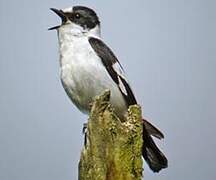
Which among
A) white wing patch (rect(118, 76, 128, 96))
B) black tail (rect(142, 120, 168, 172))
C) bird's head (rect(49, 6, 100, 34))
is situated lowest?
black tail (rect(142, 120, 168, 172))

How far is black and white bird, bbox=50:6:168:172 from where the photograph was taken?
6578 mm

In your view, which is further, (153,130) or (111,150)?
(153,130)

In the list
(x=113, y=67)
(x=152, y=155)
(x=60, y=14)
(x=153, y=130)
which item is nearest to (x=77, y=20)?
(x=60, y=14)

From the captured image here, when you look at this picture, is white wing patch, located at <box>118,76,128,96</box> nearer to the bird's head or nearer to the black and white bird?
the black and white bird

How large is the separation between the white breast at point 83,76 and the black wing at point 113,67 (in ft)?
0.20

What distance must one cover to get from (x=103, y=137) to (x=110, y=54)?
2795mm

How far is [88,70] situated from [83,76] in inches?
3.8

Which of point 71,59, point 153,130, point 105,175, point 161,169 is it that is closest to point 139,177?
point 105,175

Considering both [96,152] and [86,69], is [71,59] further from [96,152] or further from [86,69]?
[96,152]

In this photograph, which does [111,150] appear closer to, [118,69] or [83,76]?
[83,76]

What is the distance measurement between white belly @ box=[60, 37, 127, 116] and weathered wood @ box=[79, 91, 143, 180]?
2113mm

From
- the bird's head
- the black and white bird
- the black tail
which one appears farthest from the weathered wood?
the bird's head

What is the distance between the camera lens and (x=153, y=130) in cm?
654

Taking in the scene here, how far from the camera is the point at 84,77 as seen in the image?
6570mm
